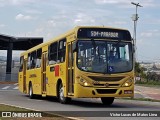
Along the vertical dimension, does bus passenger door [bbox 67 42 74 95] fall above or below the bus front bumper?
above

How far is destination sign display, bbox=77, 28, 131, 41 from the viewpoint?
18.5 metres

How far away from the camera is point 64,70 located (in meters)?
19.5

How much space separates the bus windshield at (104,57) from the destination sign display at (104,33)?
239 millimetres

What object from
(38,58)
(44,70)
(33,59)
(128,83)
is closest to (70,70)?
(128,83)

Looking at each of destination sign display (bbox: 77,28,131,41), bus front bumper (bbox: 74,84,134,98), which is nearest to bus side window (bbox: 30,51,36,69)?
destination sign display (bbox: 77,28,131,41)

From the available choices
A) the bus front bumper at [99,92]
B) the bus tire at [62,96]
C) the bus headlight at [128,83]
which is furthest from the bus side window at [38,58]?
the bus headlight at [128,83]

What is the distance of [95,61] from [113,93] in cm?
153

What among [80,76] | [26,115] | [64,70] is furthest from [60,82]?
[26,115]

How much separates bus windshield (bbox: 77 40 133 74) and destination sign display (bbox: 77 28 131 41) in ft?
0.78

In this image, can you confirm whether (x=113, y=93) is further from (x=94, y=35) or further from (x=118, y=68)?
(x=94, y=35)

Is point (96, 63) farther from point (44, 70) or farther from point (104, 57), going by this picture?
point (44, 70)

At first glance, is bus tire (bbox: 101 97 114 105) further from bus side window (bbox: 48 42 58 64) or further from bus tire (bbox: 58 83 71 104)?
bus side window (bbox: 48 42 58 64)

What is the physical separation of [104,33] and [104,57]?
1.12 meters

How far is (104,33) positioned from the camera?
1873 cm
